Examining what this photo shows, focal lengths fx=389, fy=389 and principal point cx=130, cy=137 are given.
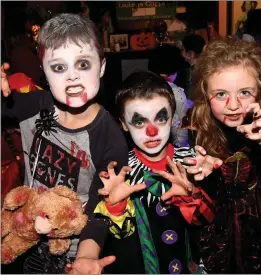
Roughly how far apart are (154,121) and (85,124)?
0.91 feet

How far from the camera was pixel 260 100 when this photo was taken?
159 centimetres

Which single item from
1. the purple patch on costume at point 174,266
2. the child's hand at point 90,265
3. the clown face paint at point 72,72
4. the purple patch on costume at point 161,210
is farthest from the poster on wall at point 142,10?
the child's hand at point 90,265

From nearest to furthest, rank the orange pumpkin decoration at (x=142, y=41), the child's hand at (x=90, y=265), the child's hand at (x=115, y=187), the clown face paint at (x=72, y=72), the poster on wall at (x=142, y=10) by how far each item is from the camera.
Result: 1. the child's hand at (x=90, y=265)
2. the child's hand at (x=115, y=187)
3. the clown face paint at (x=72, y=72)
4. the poster on wall at (x=142, y=10)
5. the orange pumpkin decoration at (x=142, y=41)

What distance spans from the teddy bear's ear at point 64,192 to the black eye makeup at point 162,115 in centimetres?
44

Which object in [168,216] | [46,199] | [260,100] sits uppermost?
[260,100]

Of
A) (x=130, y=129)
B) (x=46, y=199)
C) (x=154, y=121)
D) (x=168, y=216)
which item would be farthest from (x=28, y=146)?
(x=168, y=216)

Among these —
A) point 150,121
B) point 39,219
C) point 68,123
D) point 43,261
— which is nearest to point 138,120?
point 150,121

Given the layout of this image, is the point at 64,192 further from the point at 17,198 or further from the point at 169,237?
the point at 169,237

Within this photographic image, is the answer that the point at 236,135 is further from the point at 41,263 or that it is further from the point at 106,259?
the point at 41,263

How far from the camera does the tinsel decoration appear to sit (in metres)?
1.57

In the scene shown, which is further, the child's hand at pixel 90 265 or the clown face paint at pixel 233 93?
the clown face paint at pixel 233 93

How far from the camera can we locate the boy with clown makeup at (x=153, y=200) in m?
1.46

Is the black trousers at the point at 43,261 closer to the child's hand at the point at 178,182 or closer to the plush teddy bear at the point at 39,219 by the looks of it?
the plush teddy bear at the point at 39,219

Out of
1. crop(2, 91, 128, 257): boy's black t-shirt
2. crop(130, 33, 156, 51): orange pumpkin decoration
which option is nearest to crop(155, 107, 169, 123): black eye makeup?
crop(2, 91, 128, 257): boy's black t-shirt
